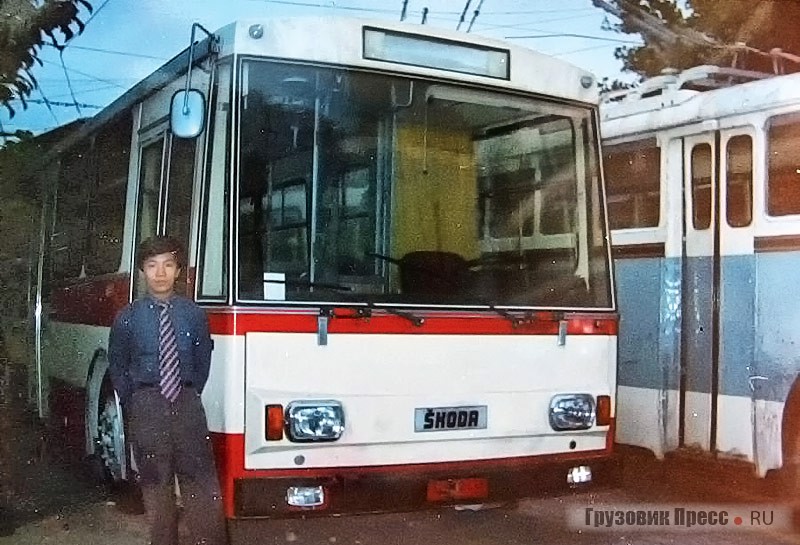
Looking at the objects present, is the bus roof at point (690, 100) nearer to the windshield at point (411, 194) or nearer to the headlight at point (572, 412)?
the windshield at point (411, 194)

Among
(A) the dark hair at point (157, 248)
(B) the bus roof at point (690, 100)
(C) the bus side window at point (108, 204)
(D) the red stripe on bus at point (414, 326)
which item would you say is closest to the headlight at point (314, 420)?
(D) the red stripe on bus at point (414, 326)

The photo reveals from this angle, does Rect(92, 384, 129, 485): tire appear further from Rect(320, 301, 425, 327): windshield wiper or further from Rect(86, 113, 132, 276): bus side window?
Rect(320, 301, 425, 327): windshield wiper

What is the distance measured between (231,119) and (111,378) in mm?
1013

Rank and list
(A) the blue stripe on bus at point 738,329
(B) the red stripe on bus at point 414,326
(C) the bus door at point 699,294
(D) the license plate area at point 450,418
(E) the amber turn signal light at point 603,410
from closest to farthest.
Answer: (B) the red stripe on bus at point 414,326 < (D) the license plate area at point 450,418 < (E) the amber turn signal light at point 603,410 < (A) the blue stripe on bus at point 738,329 < (C) the bus door at point 699,294

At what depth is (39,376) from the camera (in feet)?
12.3

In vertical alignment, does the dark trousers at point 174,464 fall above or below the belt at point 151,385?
below

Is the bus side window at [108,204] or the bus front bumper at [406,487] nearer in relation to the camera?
the bus front bumper at [406,487]

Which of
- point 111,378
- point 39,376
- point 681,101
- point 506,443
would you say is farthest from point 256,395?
point 681,101

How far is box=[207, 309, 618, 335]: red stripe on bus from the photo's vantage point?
A: 3.59 m

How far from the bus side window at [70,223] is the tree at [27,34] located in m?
0.30

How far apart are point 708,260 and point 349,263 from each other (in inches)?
79.5

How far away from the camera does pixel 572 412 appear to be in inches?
168

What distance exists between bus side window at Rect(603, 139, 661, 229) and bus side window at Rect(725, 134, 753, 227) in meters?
0.33

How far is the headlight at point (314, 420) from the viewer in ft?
12.0
